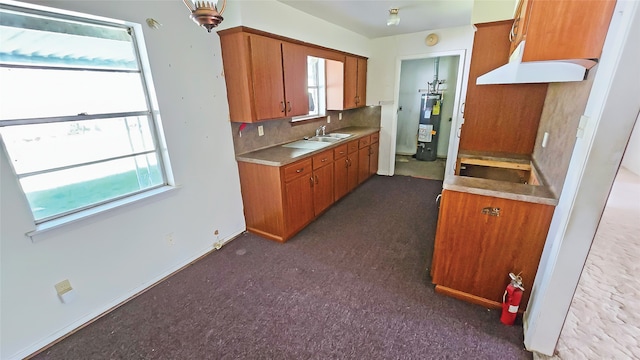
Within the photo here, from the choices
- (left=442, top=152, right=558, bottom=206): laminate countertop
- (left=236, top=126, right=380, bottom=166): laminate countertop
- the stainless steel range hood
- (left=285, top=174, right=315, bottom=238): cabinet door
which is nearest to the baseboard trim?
(left=285, top=174, right=315, bottom=238): cabinet door

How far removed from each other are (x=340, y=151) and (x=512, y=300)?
2.35m

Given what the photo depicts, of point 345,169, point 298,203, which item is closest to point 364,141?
point 345,169

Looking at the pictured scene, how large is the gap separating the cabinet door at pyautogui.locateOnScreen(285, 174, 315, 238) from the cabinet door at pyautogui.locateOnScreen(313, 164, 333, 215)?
0.09 m

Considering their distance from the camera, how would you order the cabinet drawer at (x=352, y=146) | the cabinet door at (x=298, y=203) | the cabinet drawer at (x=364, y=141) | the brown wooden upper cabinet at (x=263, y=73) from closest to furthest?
the brown wooden upper cabinet at (x=263, y=73), the cabinet door at (x=298, y=203), the cabinet drawer at (x=352, y=146), the cabinet drawer at (x=364, y=141)

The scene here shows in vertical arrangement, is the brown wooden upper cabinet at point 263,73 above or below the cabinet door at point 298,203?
above

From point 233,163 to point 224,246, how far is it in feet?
2.79

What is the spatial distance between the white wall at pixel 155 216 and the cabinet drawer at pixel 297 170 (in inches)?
23.1

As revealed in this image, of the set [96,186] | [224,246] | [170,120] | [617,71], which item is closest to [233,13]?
[170,120]

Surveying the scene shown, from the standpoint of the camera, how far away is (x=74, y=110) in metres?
1.72

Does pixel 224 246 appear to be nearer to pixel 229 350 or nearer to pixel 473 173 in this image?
pixel 229 350

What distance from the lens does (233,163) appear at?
8.93 ft

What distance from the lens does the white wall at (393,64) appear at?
3.74m

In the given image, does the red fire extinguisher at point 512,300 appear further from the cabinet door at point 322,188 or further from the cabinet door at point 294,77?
the cabinet door at point 294,77

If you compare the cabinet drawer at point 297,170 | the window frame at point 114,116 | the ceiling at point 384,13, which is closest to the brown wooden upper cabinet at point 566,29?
the ceiling at point 384,13
